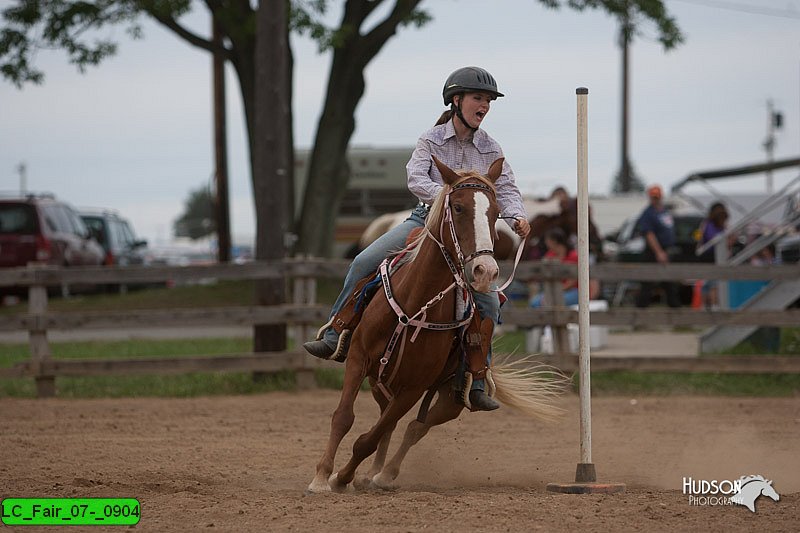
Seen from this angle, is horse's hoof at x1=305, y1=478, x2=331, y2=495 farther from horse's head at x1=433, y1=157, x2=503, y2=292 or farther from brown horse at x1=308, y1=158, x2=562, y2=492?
horse's head at x1=433, y1=157, x2=503, y2=292

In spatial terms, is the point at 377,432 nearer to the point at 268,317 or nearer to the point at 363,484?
the point at 363,484

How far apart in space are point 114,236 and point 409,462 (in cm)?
2310

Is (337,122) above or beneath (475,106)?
above

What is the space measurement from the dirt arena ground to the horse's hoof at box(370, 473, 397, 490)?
0.47 ft

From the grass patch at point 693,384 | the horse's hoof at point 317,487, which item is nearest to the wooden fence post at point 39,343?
the grass patch at point 693,384

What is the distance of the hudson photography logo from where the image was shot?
20.9 ft

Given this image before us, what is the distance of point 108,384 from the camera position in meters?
13.4

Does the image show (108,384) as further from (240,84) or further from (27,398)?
(240,84)

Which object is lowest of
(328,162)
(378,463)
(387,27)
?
(378,463)

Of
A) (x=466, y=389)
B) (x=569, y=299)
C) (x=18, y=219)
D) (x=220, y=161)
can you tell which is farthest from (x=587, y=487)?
(x=220, y=161)

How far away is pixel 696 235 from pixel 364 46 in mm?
8123

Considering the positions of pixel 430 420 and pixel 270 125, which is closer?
pixel 430 420

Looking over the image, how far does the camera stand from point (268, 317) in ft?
41.9

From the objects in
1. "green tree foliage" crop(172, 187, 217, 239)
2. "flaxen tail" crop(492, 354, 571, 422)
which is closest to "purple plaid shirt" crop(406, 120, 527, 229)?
"flaxen tail" crop(492, 354, 571, 422)
